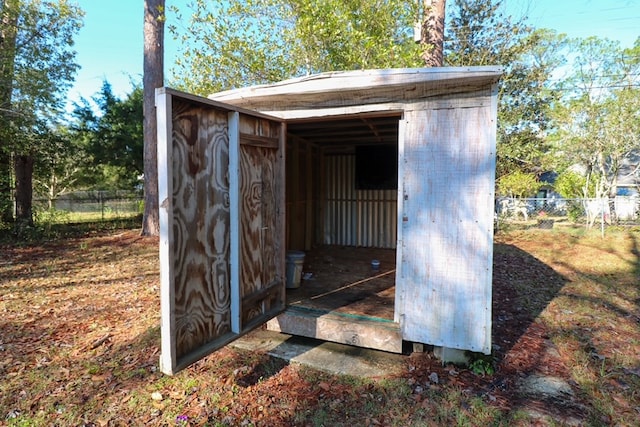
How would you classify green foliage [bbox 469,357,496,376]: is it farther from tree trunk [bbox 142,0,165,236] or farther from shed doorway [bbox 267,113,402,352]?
tree trunk [bbox 142,0,165,236]

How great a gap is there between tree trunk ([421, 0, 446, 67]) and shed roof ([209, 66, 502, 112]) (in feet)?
15.4

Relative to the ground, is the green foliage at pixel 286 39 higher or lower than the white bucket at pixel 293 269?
higher

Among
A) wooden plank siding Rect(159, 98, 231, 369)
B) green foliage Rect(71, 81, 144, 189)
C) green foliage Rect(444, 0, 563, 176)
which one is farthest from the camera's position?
green foliage Rect(71, 81, 144, 189)

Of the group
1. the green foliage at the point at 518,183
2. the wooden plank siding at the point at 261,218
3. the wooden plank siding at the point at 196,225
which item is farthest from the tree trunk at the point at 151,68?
the green foliage at the point at 518,183

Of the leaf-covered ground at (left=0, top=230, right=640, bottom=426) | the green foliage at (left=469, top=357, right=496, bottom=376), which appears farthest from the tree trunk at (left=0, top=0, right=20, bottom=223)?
the green foliage at (left=469, top=357, right=496, bottom=376)

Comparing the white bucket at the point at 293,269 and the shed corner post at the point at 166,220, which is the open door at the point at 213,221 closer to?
the shed corner post at the point at 166,220

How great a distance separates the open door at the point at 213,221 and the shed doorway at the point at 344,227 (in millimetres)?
657

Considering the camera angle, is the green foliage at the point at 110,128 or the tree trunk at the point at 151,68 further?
the green foliage at the point at 110,128

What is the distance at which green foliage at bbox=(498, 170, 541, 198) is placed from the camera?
13289 mm

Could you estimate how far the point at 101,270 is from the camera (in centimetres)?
613

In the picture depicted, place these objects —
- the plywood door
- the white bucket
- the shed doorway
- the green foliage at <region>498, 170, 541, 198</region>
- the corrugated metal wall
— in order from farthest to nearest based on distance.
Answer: the green foliage at <region>498, 170, 541, 198</region> < the corrugated metal wall < the white bucket < the shed doorway < the plywood door

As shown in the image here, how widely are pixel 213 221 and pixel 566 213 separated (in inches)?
500

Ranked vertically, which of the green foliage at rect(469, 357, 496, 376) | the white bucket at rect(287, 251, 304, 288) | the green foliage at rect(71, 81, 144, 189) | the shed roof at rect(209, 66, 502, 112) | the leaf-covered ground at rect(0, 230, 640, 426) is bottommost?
the leaf-covered ground at rect(0, 230, 640, 426)

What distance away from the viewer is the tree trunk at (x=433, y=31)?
271 inches
